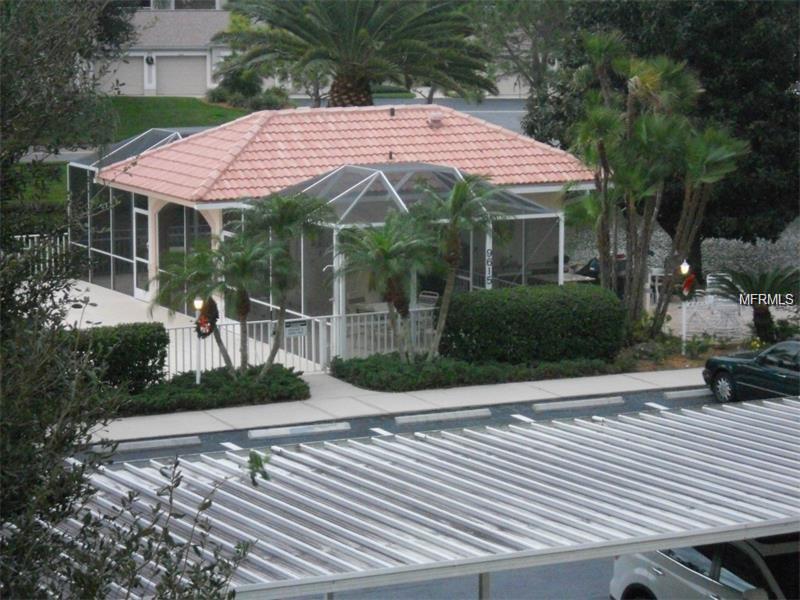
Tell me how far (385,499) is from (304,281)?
49.5ft

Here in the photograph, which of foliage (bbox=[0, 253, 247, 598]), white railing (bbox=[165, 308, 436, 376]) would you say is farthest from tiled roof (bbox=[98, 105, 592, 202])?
foliage (bbox=[0, 253, 247, 598])

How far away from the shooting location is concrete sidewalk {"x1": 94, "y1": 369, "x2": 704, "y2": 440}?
18500 mm

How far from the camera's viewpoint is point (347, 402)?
65.2 feet

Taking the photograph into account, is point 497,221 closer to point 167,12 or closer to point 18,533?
point 18,533

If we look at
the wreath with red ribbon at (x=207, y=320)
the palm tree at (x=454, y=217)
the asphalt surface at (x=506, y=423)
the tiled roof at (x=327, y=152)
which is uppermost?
the tiled roof at (x=327, y=152)

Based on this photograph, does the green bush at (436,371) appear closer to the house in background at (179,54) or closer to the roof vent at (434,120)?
the roof vent at (434,120)

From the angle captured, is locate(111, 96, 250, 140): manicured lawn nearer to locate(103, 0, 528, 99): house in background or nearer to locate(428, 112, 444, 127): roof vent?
locate(103, 0, 528, 99): house in background

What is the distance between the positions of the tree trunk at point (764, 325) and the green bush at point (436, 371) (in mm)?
3295

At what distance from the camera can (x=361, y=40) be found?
3269 cm

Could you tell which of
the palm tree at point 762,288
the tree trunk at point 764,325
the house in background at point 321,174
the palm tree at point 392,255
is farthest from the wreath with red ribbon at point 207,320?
the tree trunk at point 764,325

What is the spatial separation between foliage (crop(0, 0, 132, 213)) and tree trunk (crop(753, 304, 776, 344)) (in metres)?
18.1

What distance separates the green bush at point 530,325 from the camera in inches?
858

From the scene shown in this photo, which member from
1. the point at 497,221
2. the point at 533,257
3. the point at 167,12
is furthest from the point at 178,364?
the point at 167,12

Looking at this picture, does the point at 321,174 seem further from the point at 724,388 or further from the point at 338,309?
the point at 724,388
